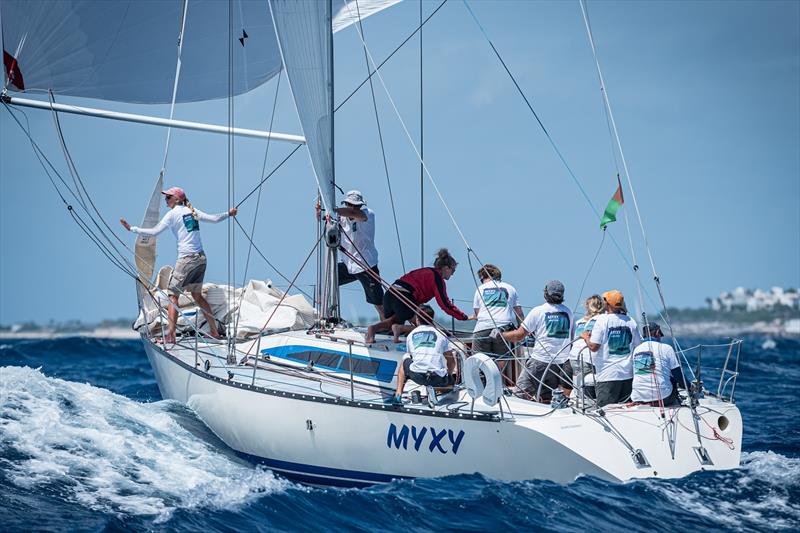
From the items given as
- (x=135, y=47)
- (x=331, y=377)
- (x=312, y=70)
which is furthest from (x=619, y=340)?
(x=135, y=47)

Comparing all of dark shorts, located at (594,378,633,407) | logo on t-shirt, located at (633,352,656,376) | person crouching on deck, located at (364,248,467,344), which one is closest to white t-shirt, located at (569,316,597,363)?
dark shorts, located at (594,378,633,407)

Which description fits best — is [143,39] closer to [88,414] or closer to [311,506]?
[88,414]

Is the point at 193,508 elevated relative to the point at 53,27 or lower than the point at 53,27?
lower

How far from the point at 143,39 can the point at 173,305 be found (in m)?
4.28

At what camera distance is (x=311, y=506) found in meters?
6.91

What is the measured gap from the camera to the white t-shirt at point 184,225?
394 inches

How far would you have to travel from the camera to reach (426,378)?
786cm

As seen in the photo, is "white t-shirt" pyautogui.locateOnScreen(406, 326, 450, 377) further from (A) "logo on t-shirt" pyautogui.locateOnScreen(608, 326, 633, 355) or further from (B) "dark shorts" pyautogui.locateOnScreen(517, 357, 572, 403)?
(A) "logo on t-shirt" pyautogui.locateOnScreen(608, 326, 633, 355)

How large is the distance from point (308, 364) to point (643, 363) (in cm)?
340

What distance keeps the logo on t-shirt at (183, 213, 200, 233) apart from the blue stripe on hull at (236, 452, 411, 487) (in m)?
3.10

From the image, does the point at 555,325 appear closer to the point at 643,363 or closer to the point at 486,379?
the point at 643,363

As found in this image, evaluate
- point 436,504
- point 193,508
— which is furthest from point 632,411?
point 193,508

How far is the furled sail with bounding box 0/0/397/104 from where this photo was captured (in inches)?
416

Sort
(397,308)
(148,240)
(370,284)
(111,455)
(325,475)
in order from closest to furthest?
(111,455) → (325,475) → (397,308) → (370,284) → (148,240)
